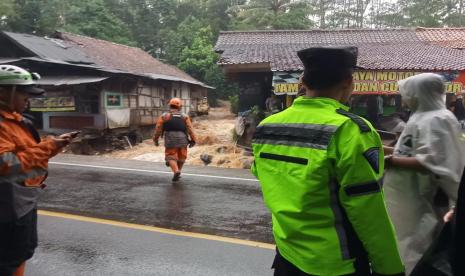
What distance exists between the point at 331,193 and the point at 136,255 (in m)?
2.96

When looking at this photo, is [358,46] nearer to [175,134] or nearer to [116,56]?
[175,134]

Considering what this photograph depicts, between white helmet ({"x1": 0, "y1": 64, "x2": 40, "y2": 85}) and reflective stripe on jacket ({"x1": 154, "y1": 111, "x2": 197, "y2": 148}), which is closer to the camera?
white helmet ({"x1": 0, "y1": 64, "x2": 40, "y2": 85})

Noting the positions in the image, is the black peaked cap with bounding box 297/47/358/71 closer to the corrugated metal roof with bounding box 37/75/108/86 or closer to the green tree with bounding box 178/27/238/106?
the corrugated metal roof with bounding box 37/75/108/86

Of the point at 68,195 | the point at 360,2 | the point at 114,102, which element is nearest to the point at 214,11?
the point at 360,2

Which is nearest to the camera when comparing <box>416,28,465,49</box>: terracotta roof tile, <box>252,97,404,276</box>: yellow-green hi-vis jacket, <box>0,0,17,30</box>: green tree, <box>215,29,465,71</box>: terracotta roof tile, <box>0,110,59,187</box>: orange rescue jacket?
<box>252,97,404,276</box>: yellow-green hi-vis jacket

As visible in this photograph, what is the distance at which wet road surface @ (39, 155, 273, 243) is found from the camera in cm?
529

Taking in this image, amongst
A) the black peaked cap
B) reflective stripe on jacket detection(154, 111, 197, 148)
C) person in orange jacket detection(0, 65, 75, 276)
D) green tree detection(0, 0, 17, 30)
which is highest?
green tree detection(0, 0, 17, 30)

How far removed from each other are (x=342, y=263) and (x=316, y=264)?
4.0 inches

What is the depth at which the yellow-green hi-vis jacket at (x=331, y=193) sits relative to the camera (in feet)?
5.16

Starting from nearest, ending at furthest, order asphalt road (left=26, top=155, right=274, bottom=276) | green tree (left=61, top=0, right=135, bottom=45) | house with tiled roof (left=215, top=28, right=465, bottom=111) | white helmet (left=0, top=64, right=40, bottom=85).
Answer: white helmet (left=0, top=64, right=40, bottom=85) < asphalt road (left=26, top=155, right=274, bottom=276) < house with tiled roof (left=215, top=28, right=465, bottom=111) < green tree (left=61, top=0, right=135, bottom=45)

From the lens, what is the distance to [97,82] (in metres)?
16.7

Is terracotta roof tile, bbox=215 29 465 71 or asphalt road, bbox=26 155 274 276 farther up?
terracotta roof tile, bbox=215 29 465 71

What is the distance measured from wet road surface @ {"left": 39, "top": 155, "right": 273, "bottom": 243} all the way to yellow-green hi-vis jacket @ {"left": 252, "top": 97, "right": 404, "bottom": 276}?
3.01 metres

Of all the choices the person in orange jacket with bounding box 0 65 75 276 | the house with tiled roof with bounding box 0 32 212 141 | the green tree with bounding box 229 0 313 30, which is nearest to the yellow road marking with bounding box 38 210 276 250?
the person in orange jacket with bounding box 0 65 75 276
